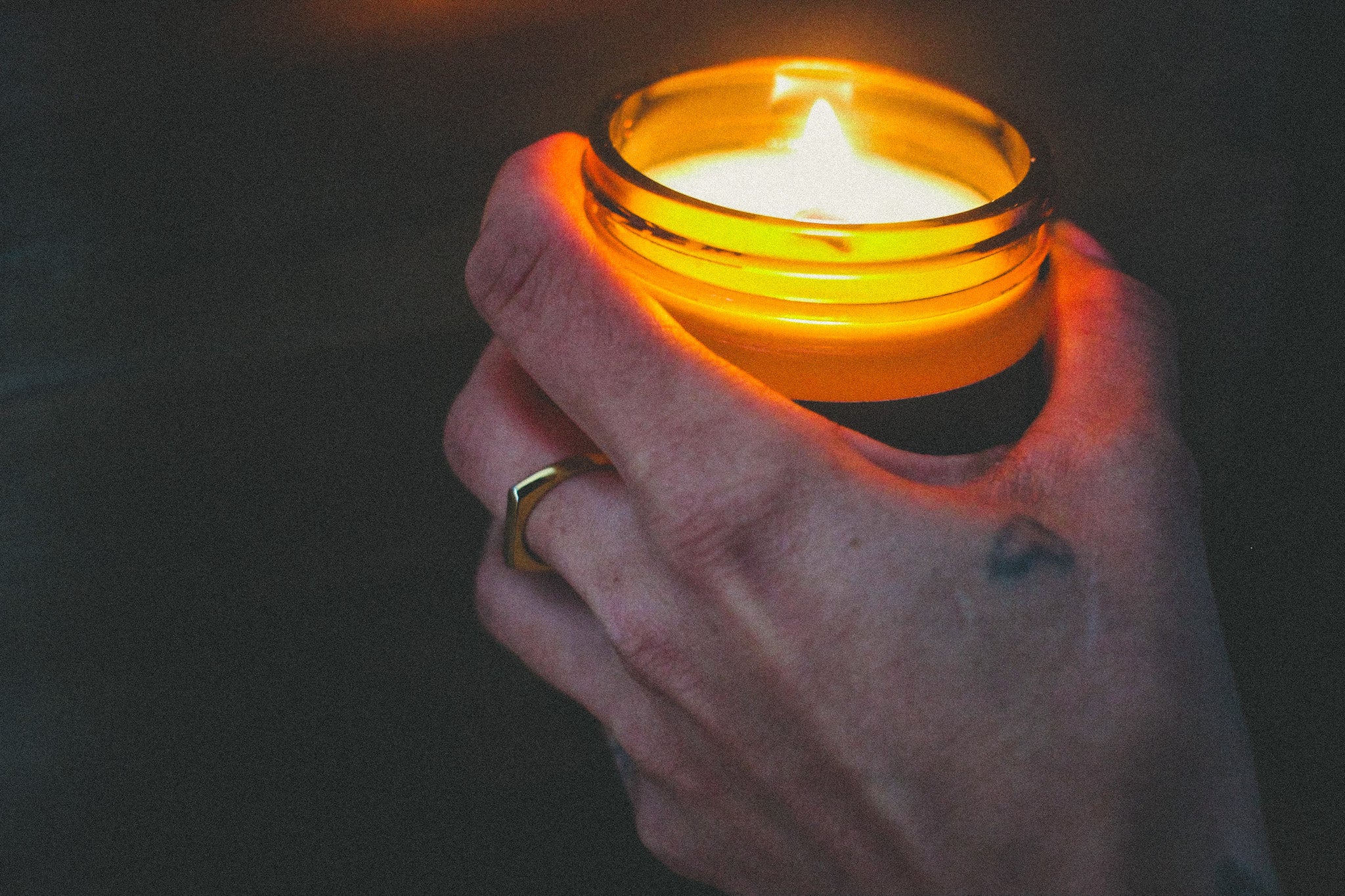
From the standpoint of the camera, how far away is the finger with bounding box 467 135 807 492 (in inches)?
16.8

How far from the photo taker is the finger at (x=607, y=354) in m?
0.43

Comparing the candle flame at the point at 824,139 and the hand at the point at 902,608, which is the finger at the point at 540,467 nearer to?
the hand at the point at 902,608

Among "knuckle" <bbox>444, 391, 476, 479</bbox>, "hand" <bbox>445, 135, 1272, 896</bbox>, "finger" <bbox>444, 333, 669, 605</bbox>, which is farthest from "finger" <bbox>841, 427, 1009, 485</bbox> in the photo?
"knuckle" <bbox>444, 391, 476, 479</bbox>

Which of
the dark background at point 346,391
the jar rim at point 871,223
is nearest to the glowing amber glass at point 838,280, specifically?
the jar rim at point 871,223

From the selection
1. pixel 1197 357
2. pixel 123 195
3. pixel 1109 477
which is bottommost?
pixel 1197 357

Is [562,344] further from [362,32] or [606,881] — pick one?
[606,881]

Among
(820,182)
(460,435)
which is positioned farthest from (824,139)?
(460,435)

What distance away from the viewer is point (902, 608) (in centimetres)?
42

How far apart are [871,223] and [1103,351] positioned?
14 centimetres

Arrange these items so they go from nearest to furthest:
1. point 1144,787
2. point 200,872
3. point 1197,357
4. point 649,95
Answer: point 1144,787 → point 649,95 → point 200,872 → point 1197,357

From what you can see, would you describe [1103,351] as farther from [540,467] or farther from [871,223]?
[540,467]

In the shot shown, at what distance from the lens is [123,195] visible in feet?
1.91


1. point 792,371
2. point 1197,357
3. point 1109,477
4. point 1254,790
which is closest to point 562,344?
point 792,371

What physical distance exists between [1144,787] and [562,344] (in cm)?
32
